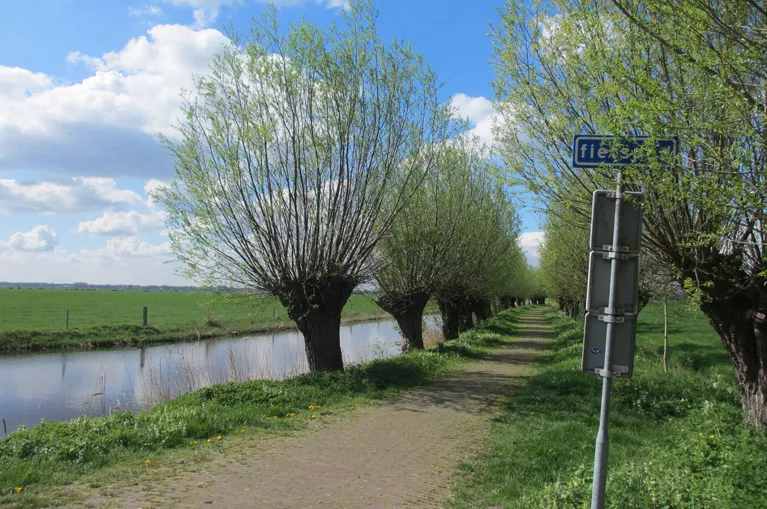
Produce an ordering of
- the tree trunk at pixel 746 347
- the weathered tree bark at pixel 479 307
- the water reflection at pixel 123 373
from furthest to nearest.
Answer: the weathered tree bark at pixel 479 307 < the water reflection at pixel 123 373 < the tree trunk at pixel 746 347

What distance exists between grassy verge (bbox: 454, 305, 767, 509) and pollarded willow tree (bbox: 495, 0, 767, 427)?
938 millimetres

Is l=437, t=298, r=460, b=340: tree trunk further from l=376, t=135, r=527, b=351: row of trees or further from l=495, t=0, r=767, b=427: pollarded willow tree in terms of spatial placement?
l=495, t=0, r=767, b=427: pollarded willow tree

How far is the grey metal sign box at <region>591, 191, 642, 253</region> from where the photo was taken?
12.7 ft

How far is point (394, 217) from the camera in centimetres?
1380

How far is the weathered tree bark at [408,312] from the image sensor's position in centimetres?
1919

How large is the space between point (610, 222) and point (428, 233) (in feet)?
41.9

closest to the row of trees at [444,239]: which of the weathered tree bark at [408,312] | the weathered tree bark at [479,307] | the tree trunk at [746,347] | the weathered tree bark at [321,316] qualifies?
the weathered tree bark at [408,312]

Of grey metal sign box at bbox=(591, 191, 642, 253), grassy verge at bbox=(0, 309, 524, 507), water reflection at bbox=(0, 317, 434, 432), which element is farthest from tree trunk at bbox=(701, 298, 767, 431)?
water reflection at bbox=(0, 317, 434, 432)

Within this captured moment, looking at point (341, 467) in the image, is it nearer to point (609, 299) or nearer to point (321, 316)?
point (609, 299)

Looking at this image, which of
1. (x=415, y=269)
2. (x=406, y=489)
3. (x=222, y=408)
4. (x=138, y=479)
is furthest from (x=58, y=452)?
(x=415, y=269)

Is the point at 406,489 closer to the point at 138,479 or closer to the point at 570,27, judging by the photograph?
the point at 138,479

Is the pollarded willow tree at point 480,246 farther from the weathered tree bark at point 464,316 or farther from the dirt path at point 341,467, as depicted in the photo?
the dirt path at point 341,467

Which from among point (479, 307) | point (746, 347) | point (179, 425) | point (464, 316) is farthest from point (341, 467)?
point (479, 307)

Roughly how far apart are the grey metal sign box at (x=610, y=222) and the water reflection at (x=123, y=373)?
11396 millimetres
